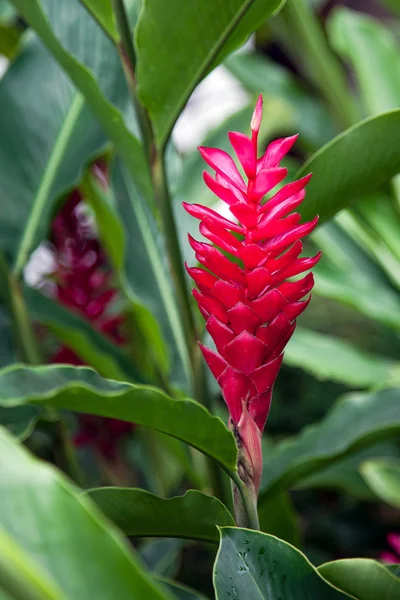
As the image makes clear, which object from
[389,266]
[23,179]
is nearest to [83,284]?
[23,179]

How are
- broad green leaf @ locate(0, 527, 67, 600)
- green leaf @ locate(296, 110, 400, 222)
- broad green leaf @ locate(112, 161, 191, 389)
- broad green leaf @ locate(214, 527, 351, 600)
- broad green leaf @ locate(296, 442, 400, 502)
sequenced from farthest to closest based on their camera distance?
broad green leaf @ locate(296, 442, 400, 502)
broad green leaf @ locate(112, 161, 191, 389)
green leaf @ locate(296, 110, 400, 222)
broad green leaf @ locate(214, 527, 351, 600)
broad green leaf @ locate(0, 527, 67, 600)

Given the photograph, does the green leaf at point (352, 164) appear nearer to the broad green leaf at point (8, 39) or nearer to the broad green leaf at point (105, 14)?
the broad green leaf at point (105, 14)

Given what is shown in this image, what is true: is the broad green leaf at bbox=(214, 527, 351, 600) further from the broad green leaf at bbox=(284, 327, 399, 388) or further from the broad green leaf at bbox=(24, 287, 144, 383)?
the broad green leaf at bbox=(284, 327, 399, 388)

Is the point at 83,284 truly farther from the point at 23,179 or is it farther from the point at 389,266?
the point at 389,266

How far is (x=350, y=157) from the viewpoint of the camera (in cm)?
60

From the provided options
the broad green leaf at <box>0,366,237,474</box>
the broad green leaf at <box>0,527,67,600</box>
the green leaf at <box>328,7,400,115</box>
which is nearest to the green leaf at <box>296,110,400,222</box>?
the broad green leaf at <box>0,366,237,474</box>

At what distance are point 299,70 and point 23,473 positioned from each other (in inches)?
76.6

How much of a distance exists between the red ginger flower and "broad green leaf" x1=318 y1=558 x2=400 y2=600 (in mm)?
115

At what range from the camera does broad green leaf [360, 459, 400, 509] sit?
97cm

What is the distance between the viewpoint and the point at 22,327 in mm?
839

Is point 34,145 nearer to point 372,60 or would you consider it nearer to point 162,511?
point 162,511

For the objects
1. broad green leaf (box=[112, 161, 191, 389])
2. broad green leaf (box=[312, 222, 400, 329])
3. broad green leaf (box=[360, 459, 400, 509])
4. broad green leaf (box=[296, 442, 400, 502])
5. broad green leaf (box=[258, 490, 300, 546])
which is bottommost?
broad green leaf (box=[296, 442, 400, 502])

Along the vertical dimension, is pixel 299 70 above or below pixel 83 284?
below

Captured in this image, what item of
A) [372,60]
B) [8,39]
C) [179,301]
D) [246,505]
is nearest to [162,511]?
[246,505]
